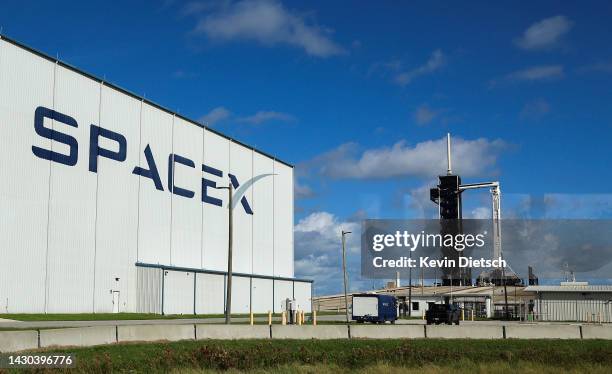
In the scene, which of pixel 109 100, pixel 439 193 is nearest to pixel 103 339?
pixel 109 100

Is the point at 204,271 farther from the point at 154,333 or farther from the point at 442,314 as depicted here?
the point at 154,333

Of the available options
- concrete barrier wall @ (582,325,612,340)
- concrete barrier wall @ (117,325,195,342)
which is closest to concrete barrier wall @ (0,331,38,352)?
concrete barrier wall @ (117,325,195,342)

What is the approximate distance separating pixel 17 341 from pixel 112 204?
35.4 metres

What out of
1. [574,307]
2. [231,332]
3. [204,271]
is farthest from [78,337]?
[574,307]

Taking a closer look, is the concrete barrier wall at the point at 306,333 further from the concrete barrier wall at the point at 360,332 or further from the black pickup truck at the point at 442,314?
the black pickup truck at the point at 442,314

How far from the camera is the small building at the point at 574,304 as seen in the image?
240ft

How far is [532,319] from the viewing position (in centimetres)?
7369

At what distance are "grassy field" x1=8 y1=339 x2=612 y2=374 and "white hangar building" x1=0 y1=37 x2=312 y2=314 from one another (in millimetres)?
26034

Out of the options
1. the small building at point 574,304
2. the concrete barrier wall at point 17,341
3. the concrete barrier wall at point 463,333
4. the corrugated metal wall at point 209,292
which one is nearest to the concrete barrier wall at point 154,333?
the concrete barrier wall at point 17,341

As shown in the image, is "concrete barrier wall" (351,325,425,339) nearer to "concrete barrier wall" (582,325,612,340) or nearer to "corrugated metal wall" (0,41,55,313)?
"concrete barrier wall" (582,325,612,340)

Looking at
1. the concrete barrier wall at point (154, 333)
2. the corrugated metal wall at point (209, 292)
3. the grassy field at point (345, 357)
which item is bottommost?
the grassy field at point (345, 357)

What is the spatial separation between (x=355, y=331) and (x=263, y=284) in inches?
1927

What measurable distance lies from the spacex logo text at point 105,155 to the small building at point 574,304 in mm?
35381

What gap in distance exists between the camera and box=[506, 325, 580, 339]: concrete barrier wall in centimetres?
3509
